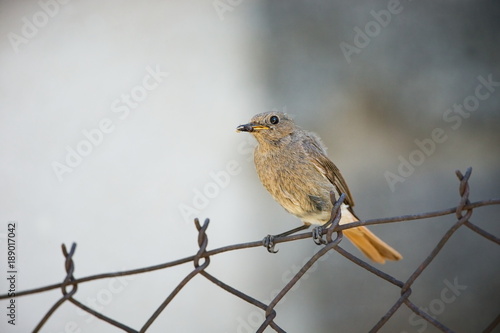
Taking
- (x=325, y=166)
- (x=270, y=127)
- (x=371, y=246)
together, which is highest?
(x=270, y=127)

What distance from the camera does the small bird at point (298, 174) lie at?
2477 millimetres

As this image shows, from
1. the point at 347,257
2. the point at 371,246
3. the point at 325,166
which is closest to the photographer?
the point at 347,257

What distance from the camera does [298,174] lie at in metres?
2.49

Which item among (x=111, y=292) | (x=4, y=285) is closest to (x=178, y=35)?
(x=111, y=292)

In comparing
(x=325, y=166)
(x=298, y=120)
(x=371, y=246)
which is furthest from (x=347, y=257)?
(x=298, y=120)

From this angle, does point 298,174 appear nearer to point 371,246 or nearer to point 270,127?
point 270,127

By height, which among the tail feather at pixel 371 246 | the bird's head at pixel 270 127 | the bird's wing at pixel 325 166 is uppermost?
the bird's head at pixel 270 127

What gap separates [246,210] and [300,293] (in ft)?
2.90

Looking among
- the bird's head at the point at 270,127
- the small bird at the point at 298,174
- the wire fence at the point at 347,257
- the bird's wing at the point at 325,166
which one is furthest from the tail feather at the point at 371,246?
the wire fence at the point at 347,257

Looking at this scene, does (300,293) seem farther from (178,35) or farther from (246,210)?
(178,35)

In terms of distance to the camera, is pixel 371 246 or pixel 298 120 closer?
pixel 371 246

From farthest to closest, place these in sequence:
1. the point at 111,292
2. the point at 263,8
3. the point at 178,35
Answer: the point at 263,8 → the point at 178,35 → the point at 111,292

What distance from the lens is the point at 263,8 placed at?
5.02 m

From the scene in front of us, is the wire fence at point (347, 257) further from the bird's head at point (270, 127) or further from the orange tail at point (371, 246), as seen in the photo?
the bird's head at point (270, 127)
